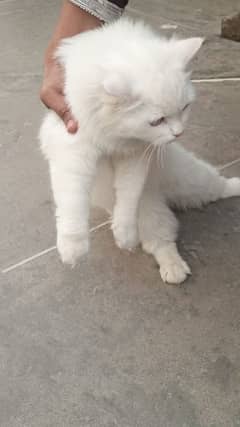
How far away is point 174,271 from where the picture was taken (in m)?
1.66

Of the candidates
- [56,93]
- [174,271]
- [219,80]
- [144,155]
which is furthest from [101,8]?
[219,80]

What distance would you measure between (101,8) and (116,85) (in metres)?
0.45

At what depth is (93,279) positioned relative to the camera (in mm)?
1703

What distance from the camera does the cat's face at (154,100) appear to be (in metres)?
1.31

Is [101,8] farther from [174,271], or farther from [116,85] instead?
[174,271]

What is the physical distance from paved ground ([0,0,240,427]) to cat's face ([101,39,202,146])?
44 cm

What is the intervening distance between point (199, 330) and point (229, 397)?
206mm

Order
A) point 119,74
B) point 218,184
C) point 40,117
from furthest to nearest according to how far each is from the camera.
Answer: point 40,117 → point 218,184 → point 119,74

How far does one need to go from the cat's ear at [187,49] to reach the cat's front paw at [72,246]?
44 centimetres

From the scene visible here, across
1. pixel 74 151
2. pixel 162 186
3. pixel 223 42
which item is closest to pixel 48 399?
pixel 74 151

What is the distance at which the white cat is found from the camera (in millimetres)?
1334

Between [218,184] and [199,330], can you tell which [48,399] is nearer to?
[199,330]

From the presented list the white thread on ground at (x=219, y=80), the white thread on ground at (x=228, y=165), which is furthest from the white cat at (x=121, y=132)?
the white thread on ground at (x=219, y=80)

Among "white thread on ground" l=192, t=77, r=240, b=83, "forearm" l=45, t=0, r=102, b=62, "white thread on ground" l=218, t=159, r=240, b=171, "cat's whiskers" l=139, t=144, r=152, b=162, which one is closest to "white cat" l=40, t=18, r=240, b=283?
"cat's whiskers" l=139, t=144, r=152, b=162
